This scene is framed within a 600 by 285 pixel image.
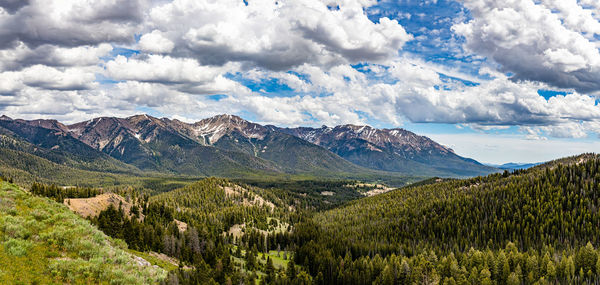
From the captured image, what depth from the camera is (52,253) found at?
38.2 metres

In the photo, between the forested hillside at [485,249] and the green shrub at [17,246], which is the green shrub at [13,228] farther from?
the forested hillside at [485,249]

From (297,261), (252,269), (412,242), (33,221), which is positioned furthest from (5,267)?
(412,242)

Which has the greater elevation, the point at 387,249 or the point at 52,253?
the point at 52,253

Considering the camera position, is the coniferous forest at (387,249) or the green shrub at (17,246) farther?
the coniferous forest at (387,249)

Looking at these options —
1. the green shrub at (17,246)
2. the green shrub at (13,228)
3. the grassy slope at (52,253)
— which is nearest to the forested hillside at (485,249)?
the grassy slope at (52,253)

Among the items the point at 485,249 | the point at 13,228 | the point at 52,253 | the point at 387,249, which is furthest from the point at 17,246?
the point at 485,249

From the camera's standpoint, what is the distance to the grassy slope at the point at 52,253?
109 feet

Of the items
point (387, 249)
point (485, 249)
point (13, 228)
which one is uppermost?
point (13, 228)

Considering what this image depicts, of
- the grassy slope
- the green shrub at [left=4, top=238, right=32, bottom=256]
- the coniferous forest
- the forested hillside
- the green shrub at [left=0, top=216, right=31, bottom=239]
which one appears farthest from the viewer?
the forested hillside

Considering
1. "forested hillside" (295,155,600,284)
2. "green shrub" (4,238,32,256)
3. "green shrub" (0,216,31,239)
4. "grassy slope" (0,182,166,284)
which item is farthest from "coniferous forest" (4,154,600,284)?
"green shrub" (4,238,32,256)

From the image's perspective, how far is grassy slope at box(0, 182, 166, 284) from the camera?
1310 inches

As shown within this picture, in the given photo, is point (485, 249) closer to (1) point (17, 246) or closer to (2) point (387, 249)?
(2) point (387, 249)

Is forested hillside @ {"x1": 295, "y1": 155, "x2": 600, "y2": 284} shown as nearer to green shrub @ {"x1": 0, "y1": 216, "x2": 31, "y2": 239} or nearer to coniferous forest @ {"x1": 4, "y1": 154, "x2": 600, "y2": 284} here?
coniferous forest @ {"x1": 4, "y1": 154, "x2": 600, "y2": 284}

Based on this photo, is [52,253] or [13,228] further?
[13,228]
